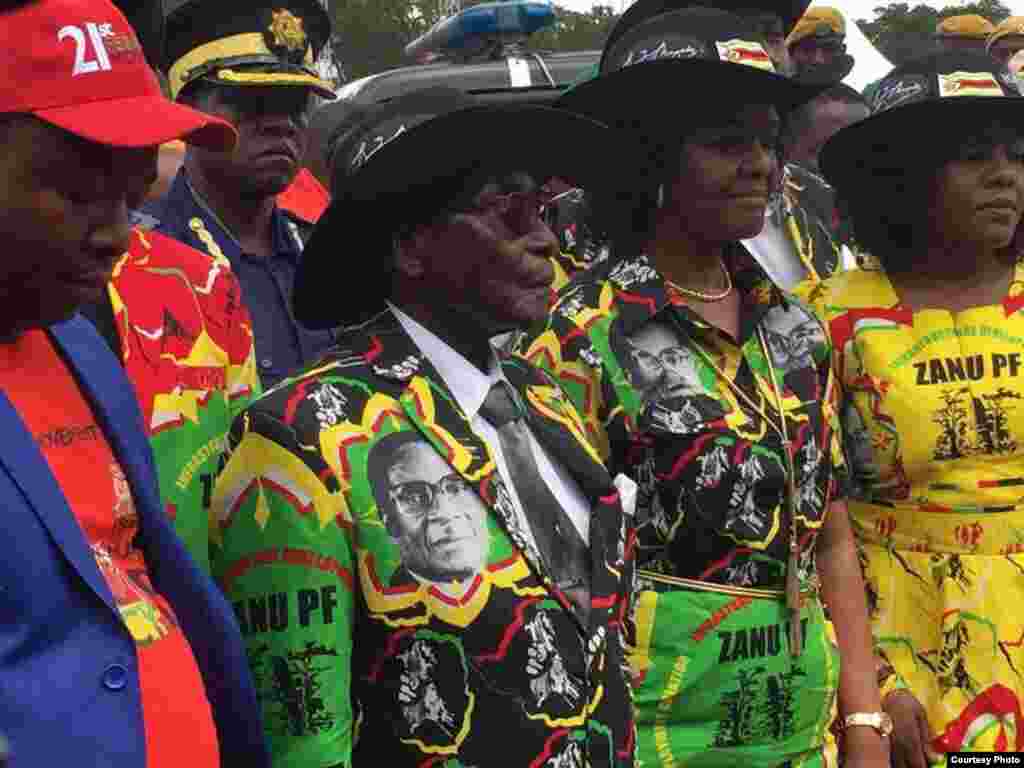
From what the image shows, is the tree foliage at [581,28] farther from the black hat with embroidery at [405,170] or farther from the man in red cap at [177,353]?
the black hat with embroidery at [405,170]

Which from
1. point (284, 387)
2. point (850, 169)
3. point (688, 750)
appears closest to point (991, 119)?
point (850, 169)

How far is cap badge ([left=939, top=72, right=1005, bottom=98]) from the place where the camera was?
4180 millimetres

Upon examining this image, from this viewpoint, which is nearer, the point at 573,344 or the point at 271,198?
the point at 573,344

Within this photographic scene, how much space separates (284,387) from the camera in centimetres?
286

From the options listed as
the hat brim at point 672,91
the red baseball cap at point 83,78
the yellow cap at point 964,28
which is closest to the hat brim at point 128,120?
the red baseball cap at point 83,78

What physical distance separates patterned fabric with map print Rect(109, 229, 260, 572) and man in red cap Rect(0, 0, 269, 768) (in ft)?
2.04

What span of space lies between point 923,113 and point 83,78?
239 cm

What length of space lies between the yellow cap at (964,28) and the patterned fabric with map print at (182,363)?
489 cm

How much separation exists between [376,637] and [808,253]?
2747mm

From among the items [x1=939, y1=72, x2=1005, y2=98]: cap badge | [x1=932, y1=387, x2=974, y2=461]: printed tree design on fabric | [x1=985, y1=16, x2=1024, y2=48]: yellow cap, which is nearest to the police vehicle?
[x1=985, y1=16, x2=1024, y2=48]: yellow cap

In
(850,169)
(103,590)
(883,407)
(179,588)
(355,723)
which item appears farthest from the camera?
(850,169)

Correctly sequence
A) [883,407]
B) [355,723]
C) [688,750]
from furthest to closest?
1. [883,407]
2. [688,750]
3. [355,723]

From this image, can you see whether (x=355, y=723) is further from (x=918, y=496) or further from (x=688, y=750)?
(x=918, y=496)

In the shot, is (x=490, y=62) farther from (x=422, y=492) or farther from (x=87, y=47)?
(x=87, y=47)
